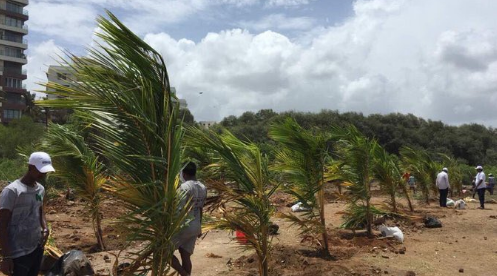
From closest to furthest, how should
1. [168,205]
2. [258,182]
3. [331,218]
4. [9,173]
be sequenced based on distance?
[168,205], [258,182], [331,218], [9,173]

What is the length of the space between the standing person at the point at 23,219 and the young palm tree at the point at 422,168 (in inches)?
579

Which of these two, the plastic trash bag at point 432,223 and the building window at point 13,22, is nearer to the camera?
the plastic trash bag at point 432,223

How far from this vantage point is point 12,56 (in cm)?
6894

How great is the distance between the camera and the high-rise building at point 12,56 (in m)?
66.6

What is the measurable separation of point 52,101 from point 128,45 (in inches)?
27.5

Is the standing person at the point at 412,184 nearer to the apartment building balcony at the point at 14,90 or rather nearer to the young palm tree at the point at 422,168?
the young palm tree at the point at 422,168

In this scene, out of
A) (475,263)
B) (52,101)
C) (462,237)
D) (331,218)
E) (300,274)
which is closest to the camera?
(52,101)

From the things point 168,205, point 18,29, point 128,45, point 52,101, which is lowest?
point 168,205

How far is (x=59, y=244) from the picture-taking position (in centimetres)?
926

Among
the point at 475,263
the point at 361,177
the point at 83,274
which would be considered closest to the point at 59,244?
the point at 83,274

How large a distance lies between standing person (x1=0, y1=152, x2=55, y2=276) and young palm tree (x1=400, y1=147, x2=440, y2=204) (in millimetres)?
14697

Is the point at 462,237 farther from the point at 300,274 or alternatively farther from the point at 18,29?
the point at 18,29

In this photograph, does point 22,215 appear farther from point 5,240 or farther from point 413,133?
point 413,133

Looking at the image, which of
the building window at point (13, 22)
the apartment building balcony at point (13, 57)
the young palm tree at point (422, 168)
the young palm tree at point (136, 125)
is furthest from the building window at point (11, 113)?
the young palm tree at point (136, 125)
